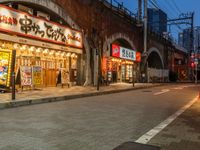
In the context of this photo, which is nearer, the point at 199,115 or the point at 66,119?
the point at 66,119

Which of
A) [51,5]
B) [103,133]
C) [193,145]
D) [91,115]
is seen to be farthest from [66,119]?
[51,5]

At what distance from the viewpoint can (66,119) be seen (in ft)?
28.7

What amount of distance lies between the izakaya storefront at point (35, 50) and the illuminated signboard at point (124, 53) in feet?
18.2

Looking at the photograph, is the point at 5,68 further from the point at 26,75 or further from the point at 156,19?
the point at 156,19

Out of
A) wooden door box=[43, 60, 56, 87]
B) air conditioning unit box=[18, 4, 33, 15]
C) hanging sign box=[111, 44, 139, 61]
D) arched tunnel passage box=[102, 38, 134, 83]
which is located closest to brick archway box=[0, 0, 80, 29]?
air conditioning unit box=[18, 4, 33, 15]

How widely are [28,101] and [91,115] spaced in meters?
3.94

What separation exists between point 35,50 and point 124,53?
13426 millimetres

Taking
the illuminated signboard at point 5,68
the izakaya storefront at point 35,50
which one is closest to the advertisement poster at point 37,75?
the izakaya storefront at point 35,50

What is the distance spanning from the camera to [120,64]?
33281mm

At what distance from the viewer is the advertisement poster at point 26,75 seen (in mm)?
16109

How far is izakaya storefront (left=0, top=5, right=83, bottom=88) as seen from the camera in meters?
15.7

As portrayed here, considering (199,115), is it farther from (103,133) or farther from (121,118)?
(103,133)

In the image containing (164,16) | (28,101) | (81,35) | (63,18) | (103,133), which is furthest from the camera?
(164,16)

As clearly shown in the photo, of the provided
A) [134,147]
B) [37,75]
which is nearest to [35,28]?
[37,75]
